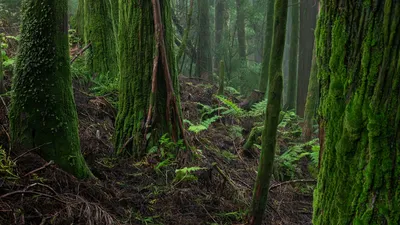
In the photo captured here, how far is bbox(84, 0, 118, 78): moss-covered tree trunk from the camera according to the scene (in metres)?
7.84

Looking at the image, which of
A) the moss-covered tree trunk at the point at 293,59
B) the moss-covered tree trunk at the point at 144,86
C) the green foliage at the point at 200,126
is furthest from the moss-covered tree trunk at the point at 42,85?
the moss-covered tree trunk at the point at 293,59

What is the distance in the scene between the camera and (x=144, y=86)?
17.7 feet

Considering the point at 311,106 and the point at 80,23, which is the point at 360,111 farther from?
the point at 80,23

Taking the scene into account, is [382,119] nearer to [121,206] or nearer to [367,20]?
[367,20]

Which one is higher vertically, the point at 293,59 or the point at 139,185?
the point at 293,59

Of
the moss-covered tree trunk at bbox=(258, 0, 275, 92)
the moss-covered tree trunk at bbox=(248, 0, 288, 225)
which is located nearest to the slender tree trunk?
the moss-covered tree trunk at bbox=(258, 0, 275, 92)

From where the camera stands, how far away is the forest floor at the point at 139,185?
2.87m

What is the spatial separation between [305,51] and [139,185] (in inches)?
383

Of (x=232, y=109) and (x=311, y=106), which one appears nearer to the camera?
(x=232, y=109)

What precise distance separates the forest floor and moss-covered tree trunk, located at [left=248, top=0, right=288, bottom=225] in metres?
0.43

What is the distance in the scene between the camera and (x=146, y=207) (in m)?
3.79

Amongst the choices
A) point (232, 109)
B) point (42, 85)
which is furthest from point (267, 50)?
point (42, 85)

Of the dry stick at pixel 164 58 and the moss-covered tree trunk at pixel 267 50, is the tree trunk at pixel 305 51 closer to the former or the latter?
the moss-covered tree trunk at pixel 267 50

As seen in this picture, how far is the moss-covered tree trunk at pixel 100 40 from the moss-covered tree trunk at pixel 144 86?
247 cm
